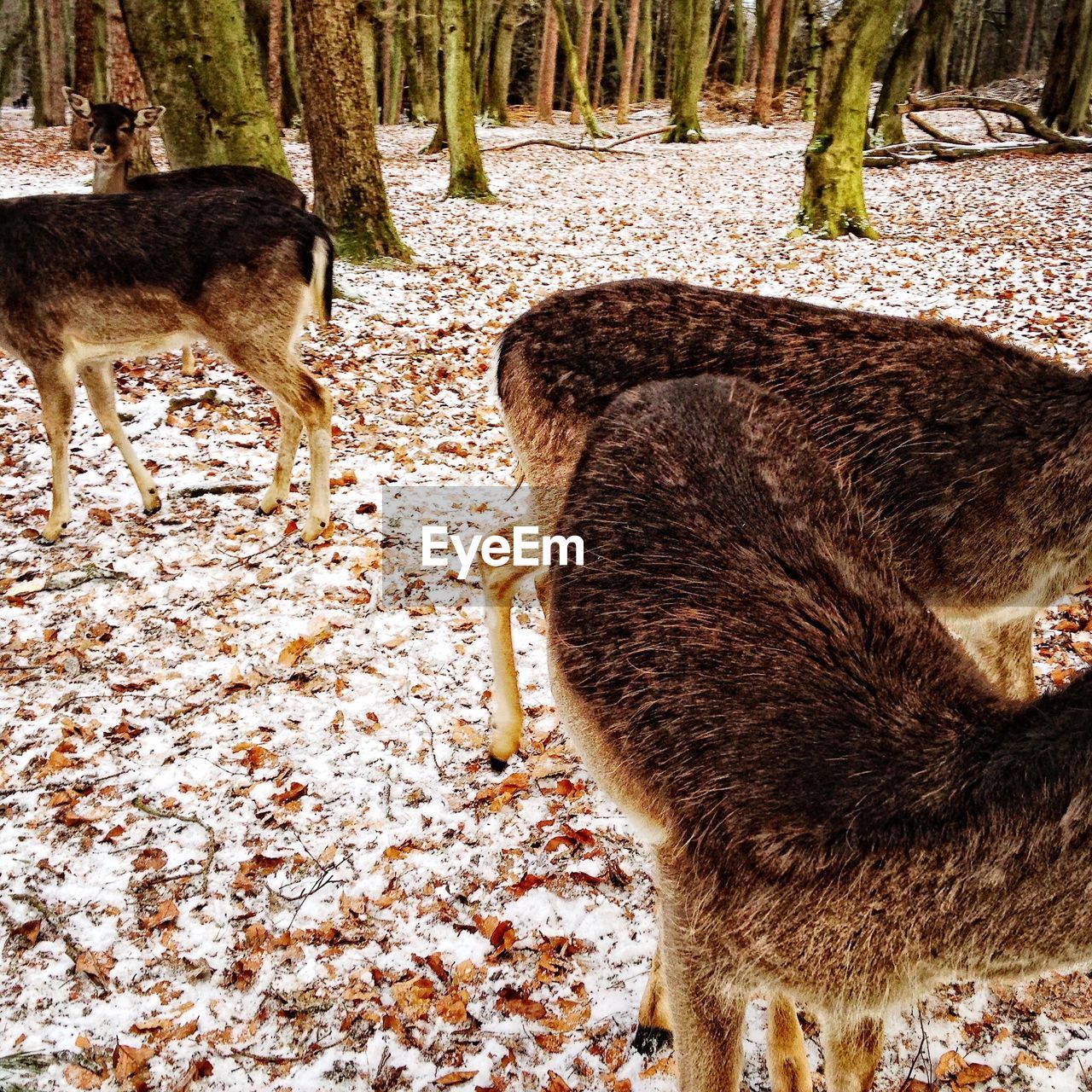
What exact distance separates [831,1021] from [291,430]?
482 centimetres

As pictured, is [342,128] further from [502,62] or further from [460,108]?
[502,62]

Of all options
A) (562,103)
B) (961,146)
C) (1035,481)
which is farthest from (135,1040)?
(562,103)

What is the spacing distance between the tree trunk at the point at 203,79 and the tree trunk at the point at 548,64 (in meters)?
16.9

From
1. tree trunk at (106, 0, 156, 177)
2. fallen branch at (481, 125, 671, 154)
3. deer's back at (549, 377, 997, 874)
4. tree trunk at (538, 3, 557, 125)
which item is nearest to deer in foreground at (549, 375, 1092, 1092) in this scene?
deer's back at (549, 377, 997, 874)

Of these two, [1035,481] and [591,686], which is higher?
[1035,481]

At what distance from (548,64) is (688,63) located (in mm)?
4820

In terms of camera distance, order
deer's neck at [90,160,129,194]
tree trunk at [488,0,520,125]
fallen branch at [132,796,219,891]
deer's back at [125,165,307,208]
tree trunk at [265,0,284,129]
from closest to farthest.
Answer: fallen branch at [132,796,219,891] < deer's back at [125,165,307,208] < deer's neck at [90,160,129,194] < tree trunk at [265,0,284,129] < tree trunk at [488,0,520,125]

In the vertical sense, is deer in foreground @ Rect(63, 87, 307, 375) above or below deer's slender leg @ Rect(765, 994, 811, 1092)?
above

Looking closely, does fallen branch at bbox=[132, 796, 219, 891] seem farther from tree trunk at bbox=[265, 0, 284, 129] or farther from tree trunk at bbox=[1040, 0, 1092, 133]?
tree trunk at bbox=[265, 0, 284, 129]

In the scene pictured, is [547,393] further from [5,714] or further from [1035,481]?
[5,714]

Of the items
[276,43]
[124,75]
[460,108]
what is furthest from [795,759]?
[276,43]

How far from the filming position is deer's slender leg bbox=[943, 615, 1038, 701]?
3.38 m

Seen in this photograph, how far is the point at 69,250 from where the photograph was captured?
17.3 ft

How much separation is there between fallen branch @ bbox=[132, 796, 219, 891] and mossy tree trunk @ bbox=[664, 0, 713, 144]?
23.3 meters
